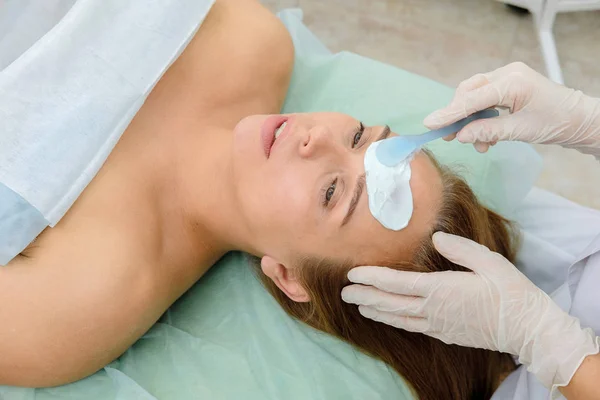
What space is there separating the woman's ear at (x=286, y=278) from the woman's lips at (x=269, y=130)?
235mm

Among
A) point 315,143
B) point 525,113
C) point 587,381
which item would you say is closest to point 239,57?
point 315,143

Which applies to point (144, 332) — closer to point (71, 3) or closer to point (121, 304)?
point (121, 304)

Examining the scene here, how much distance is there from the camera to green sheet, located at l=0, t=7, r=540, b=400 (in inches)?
51.0

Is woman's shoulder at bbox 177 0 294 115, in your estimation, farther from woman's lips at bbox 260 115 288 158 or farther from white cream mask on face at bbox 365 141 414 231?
white cream mask on face at bbox 365 141 414 231

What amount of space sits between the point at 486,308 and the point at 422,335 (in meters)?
0.23

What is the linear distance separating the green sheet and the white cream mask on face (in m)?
0.39

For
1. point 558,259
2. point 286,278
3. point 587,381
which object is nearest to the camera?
point 587,381

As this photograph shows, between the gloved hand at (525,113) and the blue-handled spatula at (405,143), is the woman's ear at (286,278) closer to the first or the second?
the blue-handled spatula at (405,143)

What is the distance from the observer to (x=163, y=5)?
1.36m

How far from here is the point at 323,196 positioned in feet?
3.81

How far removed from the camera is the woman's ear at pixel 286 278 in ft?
4.14

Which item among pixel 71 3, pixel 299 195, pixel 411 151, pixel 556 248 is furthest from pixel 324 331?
pixel 71 3

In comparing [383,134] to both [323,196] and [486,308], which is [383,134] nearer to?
[323,196]

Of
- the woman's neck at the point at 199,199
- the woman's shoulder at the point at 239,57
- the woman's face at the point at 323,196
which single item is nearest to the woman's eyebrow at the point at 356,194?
the woman's face at the point at 323,196
